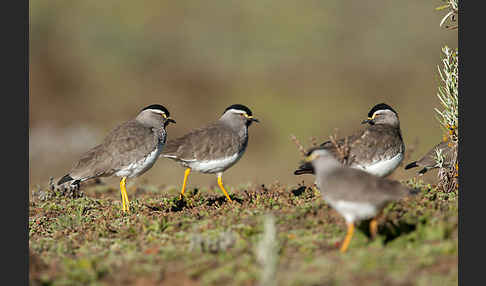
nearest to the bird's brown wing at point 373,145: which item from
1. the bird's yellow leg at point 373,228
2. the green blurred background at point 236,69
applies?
the bird's yellow leg at point 373,228

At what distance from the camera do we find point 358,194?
7777mm

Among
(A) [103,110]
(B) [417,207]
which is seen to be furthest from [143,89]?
(B) [417,207]

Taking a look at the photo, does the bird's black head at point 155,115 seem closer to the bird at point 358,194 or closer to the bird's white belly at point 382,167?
the bird's white belly at point 382,167

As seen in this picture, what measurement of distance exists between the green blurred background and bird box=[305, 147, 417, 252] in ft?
46.4

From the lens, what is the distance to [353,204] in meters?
7.80

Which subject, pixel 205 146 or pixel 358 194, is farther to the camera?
pixel 205 146

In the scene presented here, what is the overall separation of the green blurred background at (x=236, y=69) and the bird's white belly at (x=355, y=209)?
14.4 m

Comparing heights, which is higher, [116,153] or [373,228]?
[116,153]

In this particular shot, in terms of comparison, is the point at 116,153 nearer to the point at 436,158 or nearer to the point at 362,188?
the point at 362,188

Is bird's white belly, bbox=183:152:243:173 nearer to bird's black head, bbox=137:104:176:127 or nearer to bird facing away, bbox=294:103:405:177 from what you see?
bird's black head, bbox=137:104:176:127

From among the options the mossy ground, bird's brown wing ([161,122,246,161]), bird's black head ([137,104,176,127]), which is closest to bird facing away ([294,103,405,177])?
the mossy ground

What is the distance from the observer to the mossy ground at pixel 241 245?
7320 millimetres

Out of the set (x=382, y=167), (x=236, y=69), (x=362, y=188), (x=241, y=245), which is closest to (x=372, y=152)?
(x=382, y=167)

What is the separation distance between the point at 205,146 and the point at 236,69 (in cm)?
2468
